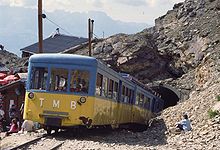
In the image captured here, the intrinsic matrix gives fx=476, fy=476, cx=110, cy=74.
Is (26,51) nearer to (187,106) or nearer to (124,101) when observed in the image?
(187,106)

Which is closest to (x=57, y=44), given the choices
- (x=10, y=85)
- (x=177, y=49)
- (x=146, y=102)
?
(x=177, y=49)

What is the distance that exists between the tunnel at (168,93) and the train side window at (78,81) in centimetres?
2456

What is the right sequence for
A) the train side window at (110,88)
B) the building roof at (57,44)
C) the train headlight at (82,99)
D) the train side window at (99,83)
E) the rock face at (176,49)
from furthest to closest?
the building roof at (57,44) < the rock face at (176,49) < the train side window at (110,88) < the train side window at (99,83) < the train headlight at (82,99)

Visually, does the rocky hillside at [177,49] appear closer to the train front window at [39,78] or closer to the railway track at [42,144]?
the train front window at [39,78]

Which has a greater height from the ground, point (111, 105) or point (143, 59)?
point (143, 59)

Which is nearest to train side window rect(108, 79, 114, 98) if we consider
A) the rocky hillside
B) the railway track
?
the railway track

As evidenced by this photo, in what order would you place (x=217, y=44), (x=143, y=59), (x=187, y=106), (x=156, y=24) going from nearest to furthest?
1. (x=187, y=106)
2. (x=217, y=44)
3. (x=143, y=59)
4. (x=156, y=24)

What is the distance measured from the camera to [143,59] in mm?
44344

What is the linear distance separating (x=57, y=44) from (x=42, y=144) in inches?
1812

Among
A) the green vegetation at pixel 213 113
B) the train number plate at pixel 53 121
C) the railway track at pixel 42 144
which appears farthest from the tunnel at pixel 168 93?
the railway track at pixel 42 144

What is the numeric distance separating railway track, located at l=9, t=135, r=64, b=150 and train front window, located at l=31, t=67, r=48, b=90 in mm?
1833

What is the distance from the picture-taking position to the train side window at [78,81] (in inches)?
607

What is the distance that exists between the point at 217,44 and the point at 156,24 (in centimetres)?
1355

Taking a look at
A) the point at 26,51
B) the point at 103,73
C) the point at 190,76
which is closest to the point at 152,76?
the point at 190,76
